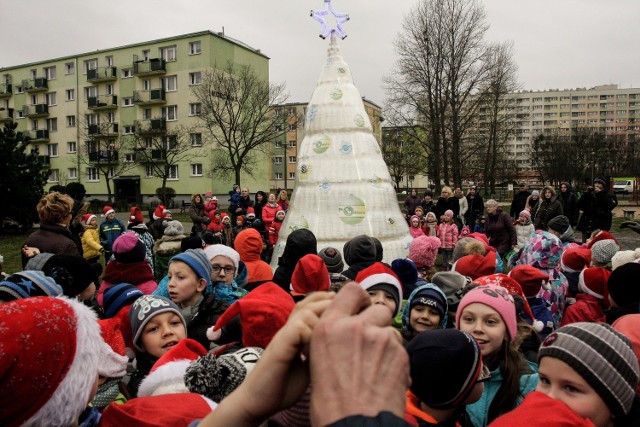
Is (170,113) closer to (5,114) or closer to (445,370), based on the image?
(5,114)

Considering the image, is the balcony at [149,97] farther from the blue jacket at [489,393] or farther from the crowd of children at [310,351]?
the blue jacket at [489,393]

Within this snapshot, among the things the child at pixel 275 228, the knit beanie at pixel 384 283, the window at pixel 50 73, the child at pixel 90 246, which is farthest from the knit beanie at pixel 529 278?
the window at pixel 50 73

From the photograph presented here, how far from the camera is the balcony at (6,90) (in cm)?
5094

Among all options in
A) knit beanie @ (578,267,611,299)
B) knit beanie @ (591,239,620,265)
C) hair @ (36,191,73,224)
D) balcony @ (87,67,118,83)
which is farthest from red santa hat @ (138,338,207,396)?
balcony @ (87,67,118,83)

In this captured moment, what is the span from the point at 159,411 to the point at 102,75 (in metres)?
50.5

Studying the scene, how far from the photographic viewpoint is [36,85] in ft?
159

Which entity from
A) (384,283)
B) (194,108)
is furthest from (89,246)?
(194,108)

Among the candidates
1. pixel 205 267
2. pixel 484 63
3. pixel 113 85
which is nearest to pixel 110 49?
pixel 113 85

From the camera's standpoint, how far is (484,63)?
2569cm

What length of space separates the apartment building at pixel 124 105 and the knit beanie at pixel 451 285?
37.8 m

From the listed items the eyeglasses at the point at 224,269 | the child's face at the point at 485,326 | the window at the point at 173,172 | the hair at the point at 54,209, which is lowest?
the child's face at the point at 485,326

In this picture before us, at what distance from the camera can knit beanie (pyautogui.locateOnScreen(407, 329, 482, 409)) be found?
5.60ft

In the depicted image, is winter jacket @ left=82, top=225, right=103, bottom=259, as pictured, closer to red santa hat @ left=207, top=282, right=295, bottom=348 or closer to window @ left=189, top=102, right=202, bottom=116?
red santa hat @ left=207, top=282, right=295, bottom=348

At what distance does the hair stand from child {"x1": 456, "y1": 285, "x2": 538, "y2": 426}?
4344mm
